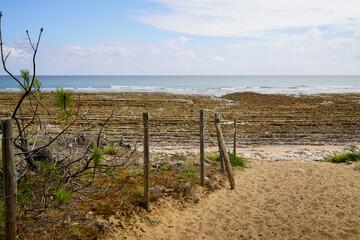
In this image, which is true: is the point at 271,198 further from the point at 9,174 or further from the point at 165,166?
the point at 9,174

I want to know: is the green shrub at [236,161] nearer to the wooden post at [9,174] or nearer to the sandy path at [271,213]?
the sandy path at [271,213]

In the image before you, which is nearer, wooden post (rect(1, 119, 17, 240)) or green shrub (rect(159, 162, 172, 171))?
wooden post (rect(1, 119, 17, 240))

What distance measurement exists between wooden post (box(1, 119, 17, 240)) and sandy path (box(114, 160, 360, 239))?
62.8 inches

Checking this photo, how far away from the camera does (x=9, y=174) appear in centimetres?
258

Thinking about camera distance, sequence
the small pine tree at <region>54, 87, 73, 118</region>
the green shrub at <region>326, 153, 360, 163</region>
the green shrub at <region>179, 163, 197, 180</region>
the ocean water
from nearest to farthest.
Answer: the small pine tree at <region>54, 87, 73, 118</region>
the green shrub at <region>179, 163, 197, 180</region>
the green shrub at <region>326, 153, 360, 163</region>
the ocean water

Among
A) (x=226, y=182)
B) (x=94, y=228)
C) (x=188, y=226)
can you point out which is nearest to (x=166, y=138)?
(x=226, y=182)

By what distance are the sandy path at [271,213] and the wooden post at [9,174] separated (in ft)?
5.24

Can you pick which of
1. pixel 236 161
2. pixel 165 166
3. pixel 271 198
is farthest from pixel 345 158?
pixel 165 166

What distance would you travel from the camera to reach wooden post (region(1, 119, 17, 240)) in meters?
2.50

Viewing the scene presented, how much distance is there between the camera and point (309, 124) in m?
16.4

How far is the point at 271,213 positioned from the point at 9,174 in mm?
4438

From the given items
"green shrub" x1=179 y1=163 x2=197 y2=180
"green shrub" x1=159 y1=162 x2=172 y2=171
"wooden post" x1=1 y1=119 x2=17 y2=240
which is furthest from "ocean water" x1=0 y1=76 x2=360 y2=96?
"wooden post" x1=1 y1=119 x2=17 y2=240

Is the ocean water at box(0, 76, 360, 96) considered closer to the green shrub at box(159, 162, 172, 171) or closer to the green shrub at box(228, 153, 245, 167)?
the green shrub at box(159, 162, 172, 171)

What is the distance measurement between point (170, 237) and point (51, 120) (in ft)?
45.8
